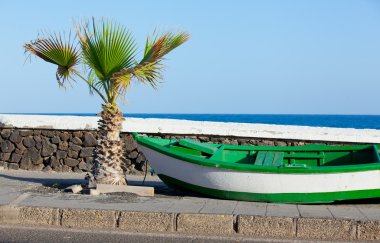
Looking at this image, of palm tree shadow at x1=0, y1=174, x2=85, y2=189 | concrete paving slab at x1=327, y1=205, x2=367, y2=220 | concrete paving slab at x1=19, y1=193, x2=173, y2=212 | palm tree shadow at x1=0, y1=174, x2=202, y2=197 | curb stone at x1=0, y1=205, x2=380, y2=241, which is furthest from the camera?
palm tree shadow at x1=0, y1=174, x2=85, y2=189

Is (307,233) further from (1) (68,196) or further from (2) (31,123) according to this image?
(2) (31,123)

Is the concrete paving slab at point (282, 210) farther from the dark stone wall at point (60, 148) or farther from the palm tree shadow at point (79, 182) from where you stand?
the dark stone wall at point (60, 148)

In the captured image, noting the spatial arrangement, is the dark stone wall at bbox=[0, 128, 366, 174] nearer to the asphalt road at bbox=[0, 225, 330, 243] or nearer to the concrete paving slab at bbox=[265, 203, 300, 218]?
the concrete paving slab at bbox=[265, 203, 300, 218]

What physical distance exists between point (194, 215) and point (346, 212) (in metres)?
2.13

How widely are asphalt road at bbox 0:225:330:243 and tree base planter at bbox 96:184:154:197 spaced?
1979 millimetres

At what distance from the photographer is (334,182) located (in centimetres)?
962

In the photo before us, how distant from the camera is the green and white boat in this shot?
9562mm

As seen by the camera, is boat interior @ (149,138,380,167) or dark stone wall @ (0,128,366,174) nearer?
boat interior @ (149,138,380,167)

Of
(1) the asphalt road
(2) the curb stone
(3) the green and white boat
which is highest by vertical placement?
(3) the green and white boat

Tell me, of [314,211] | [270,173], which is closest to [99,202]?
[270,173]

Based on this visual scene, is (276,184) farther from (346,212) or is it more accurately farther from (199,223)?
(199,223)

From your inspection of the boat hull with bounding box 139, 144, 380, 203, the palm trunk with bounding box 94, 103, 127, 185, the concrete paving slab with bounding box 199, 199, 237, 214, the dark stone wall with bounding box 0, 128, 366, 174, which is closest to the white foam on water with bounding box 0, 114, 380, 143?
the dark stone wall with bounding box 0, 128, 366, 174

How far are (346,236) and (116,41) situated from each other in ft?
15.7

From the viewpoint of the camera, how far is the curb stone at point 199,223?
325 inches
